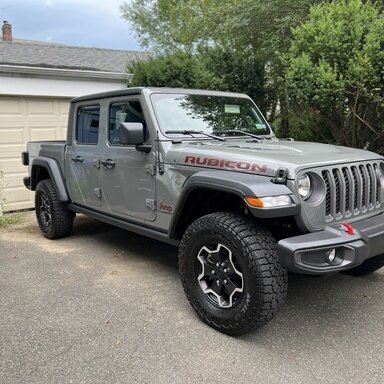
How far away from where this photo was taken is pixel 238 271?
10.1 ft

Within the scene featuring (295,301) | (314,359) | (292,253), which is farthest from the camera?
(295,301)

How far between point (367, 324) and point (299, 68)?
3999 millimetres

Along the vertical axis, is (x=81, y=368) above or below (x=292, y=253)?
below

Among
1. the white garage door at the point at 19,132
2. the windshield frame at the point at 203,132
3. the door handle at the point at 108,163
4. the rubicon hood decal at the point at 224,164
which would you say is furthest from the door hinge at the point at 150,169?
the white garage door at the point at 19,132

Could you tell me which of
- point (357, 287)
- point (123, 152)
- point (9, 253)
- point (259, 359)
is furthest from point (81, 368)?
point (9, 253)

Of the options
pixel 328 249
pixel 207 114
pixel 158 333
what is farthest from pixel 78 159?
pixel 328 249

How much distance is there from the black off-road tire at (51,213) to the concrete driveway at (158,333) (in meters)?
0.98

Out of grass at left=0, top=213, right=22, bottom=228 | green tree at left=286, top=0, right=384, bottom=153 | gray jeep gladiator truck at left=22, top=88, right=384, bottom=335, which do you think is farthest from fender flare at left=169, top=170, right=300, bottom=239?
grass at left=0, top=213, right=22, bottom=228

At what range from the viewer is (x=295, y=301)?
3.77 m

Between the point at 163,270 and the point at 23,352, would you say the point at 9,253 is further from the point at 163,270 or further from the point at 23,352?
the point at 23,352

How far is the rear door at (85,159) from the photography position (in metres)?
4.82

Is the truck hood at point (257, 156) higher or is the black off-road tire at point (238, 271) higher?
the truck hood at point (257, 156)

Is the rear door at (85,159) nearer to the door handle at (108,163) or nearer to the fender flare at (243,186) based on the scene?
the door handle at (108,163)

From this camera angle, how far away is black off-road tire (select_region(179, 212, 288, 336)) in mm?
2865
